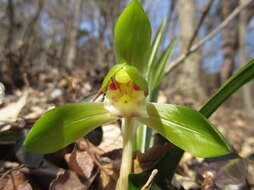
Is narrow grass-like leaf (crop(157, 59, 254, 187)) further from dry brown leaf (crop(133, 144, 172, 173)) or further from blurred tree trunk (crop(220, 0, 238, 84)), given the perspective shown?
blurred tree trunk (crop(220, 0, 238, 84))

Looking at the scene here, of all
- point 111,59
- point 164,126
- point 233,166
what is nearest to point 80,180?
point 164,126

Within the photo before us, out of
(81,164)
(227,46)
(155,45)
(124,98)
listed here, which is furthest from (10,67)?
(227,46)

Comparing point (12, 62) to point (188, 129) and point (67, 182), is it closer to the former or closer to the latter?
point (67, 182)

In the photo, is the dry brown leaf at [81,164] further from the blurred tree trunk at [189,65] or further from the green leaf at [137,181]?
the blurred tree trunk at [189,65]

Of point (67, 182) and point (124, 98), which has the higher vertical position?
point (124, 98)

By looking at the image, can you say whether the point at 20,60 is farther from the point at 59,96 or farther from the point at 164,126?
the point at 164,126

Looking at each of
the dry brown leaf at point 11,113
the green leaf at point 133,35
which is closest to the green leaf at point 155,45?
the green leaf at point 133,35

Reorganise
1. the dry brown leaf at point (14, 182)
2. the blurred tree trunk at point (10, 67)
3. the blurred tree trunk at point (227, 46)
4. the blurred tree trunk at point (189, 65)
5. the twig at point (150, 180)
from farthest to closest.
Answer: the blurred tree trunk at point (189, 65), the blurred tree trunk at point (227, 46), the blurred tree trunk at point (10, 67), the dry brown leaf at point (14, 182), the twig at point (150, 180)
